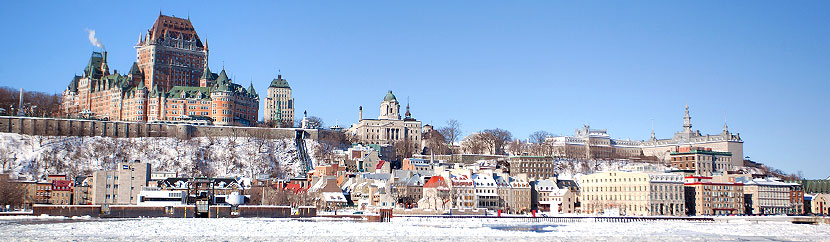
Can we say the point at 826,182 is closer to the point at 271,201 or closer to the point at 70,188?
the point at 271,201

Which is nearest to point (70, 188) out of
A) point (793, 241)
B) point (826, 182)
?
point (793, 241)

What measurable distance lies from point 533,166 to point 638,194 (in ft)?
120

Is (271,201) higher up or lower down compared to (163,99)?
lower down

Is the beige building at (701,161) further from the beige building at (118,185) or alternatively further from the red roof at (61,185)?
the red roof at (61,185)

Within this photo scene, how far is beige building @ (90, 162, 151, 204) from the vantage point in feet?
375

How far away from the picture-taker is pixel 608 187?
132 metres

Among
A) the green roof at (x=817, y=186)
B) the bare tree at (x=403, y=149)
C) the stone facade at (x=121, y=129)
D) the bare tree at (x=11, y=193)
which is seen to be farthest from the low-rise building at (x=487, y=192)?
the green roof at (x=817, y=186)

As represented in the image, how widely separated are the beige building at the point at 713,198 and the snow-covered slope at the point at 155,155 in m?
66.6

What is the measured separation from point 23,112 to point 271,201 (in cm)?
7401

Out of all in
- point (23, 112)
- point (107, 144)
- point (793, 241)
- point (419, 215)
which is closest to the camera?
point (793, 241)

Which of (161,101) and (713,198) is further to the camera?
(161,101)

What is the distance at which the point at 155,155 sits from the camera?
16012 centimetres

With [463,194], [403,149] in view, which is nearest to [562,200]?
[463,194]

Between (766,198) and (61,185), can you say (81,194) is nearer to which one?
(61,185)
